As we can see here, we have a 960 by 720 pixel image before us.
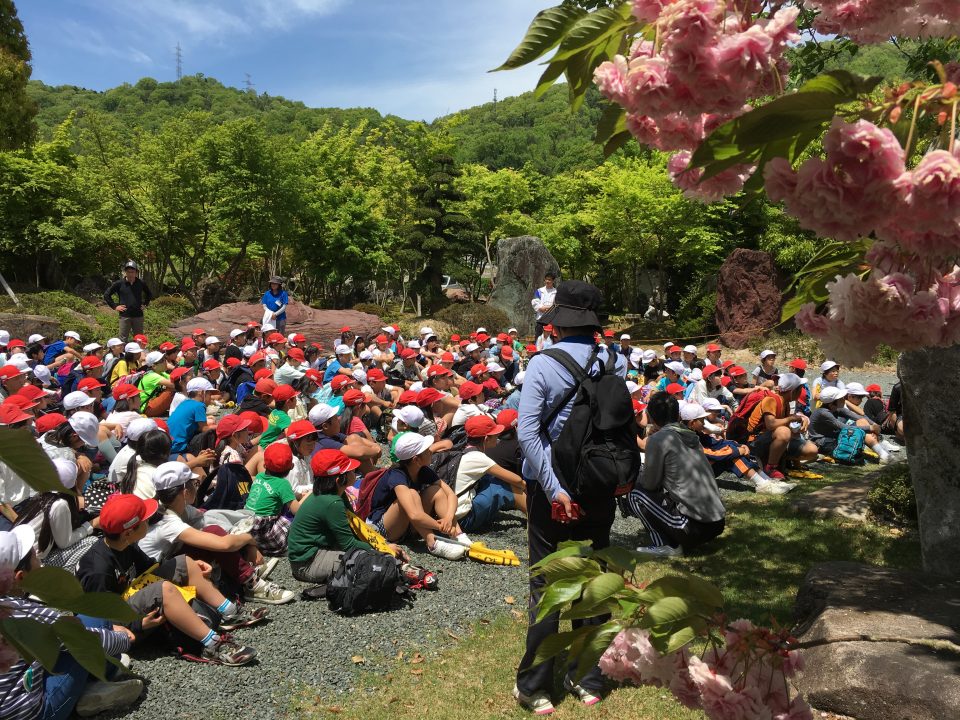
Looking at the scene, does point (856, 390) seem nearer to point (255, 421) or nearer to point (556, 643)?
point (255, 421)

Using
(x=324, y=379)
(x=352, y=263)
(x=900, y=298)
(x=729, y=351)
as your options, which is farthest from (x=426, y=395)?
(x=352, y=263)

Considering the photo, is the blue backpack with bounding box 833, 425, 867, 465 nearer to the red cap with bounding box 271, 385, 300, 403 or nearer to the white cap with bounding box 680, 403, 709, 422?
the white cap with bounding box 680, 403, 709, 422

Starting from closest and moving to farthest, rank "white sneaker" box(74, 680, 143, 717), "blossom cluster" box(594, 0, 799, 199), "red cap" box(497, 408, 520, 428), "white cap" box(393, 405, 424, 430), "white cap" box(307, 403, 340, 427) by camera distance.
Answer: "blossom cluster" box(594, 0, 799, 199) → "white sneaker" box(74, 680, 143, 717) → "white cap" box(307, 403, 340, 427) → "red cap" box(497, 408, 520, 428) → "white cap" box(393, 405, 424, 430)

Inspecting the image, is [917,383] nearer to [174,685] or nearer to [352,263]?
[174,685]

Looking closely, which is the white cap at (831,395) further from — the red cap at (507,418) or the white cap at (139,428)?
the white cap at (139,428)

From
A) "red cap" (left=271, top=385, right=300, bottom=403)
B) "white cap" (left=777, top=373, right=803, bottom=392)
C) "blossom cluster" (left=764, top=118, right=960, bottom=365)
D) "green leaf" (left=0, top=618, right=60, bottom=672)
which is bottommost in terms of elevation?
"white cap" (left=777, top=373, right=803, bottom=392)

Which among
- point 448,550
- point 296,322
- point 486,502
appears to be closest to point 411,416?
point 486,502

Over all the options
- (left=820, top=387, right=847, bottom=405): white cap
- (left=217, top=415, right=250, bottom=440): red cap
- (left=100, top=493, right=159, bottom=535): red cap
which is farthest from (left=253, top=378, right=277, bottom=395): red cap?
(left=820, top=387, right=847, bottom=405): white cap

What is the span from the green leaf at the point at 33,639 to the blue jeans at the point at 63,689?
2830 mm

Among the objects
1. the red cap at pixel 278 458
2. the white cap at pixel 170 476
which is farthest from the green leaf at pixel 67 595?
the red cap at pixel 278 458

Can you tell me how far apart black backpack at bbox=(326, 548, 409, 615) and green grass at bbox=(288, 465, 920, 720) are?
60 cm

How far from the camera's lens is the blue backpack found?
947 centimetres

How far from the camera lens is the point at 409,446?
597cm

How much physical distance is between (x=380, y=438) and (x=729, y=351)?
501 inches
